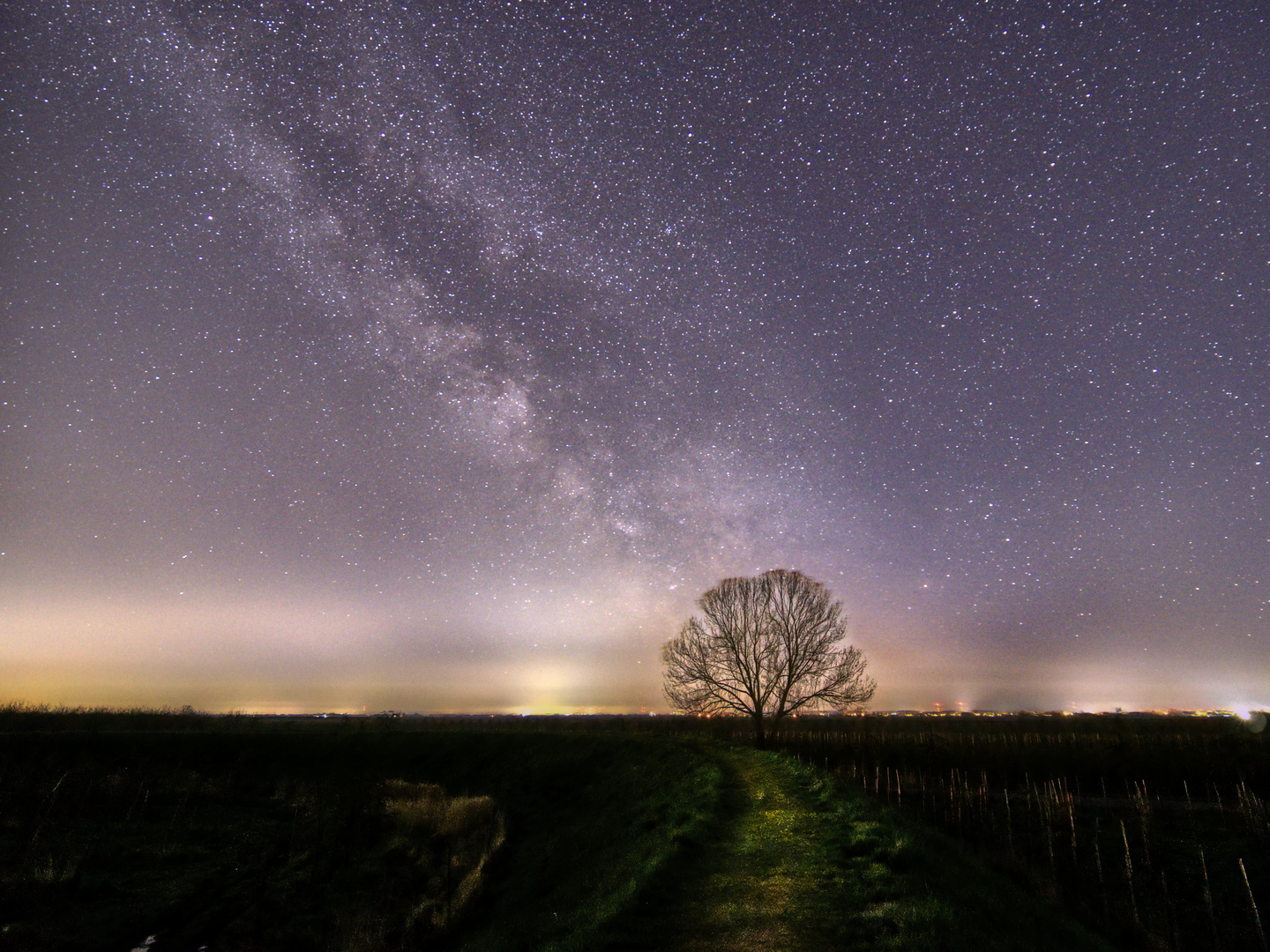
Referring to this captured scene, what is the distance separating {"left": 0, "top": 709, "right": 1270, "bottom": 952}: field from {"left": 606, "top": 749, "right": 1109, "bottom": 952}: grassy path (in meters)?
0.06

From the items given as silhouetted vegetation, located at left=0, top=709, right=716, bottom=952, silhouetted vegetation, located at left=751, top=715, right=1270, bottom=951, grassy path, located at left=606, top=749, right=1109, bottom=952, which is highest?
grassy path, located at left=606, top=749, right=1109, bottom=952

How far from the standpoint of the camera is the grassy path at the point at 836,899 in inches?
320

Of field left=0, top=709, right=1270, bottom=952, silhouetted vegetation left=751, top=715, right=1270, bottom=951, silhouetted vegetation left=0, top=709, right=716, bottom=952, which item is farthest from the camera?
silhouetted vegetation left=0, top=709, right=716, bottom=952

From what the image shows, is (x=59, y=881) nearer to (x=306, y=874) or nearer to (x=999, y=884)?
(x=306, y=874)

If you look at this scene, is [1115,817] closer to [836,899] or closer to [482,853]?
[836,899]

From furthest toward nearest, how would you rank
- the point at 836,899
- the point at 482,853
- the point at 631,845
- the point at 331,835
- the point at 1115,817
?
the point at 331,835
the point at 1115,817
the point at 482,853
the point at 631,845
the point at 836,899

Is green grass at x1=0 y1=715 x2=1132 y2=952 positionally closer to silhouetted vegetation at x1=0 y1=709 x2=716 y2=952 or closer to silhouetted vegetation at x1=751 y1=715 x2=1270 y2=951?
silhouetted vegetation at x1=0 y1=709 x2=716 y2=952

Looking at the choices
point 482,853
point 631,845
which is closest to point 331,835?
point 482,853

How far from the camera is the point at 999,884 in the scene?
1133 centimetres

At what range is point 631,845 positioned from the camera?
51.5 feet

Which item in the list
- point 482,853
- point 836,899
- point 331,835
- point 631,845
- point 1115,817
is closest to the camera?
point 836,899

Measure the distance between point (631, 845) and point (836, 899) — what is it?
7649mm

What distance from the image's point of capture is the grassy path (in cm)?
812

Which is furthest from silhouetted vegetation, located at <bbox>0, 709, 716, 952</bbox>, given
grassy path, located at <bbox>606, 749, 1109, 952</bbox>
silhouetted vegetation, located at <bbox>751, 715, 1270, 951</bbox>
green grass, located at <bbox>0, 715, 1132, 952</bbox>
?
silhouetted vegetation, located at <bbox>751, 715, 1270, 951</bbox>
